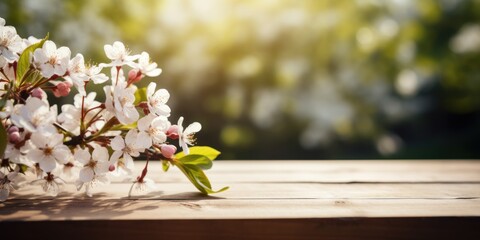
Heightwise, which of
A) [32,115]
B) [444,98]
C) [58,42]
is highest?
[444,98]

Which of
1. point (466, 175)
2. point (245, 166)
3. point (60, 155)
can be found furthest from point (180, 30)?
point (60, 155)

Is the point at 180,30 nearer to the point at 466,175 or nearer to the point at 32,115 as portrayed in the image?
the point at 466,175

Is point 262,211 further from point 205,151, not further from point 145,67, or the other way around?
point 145,67

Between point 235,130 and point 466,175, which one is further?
point 235,130

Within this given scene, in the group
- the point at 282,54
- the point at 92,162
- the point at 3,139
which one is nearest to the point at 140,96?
the point at 92,162

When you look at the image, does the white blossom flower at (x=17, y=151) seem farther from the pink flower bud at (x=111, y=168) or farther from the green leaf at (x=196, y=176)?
the green leaf at (x=196, y=176)
